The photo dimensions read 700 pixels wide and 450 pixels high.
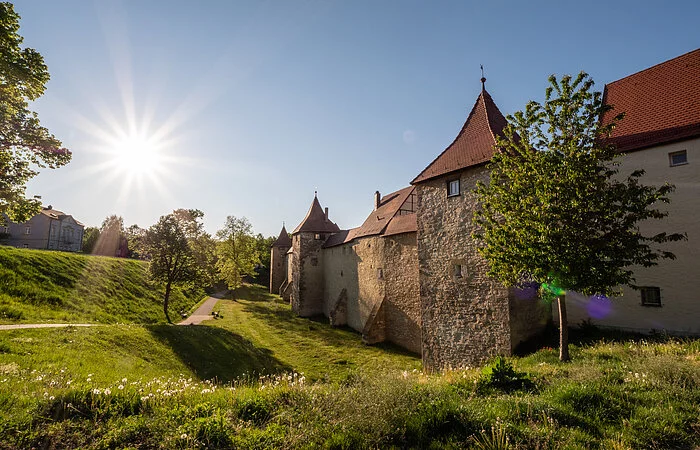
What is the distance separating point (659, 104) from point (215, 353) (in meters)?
20.4

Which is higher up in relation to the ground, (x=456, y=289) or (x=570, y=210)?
(x=570, y=210)

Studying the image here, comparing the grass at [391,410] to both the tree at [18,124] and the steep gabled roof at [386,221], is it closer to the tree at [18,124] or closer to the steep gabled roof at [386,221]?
the tree at [18,124]

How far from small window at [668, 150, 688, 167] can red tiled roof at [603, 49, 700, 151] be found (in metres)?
0.48

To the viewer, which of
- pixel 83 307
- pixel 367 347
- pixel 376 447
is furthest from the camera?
pixel 367 347

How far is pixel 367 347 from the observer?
18.9 meters

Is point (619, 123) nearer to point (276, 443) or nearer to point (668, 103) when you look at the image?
point (668, 103)

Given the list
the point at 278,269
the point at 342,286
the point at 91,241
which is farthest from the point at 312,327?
the point at 91,241

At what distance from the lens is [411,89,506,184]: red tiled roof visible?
12185 millimetres

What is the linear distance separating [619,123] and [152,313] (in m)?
28.4

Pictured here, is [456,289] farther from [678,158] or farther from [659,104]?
[659,104]

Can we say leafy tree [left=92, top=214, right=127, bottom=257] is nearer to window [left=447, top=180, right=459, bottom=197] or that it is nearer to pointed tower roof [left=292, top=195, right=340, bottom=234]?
pointed tower roof [left=292, top=195, right=340, bottom=234]

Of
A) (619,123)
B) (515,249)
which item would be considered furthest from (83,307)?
(619,123)

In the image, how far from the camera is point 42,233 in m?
43.1

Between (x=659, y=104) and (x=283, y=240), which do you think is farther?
(x=283, y=240)
